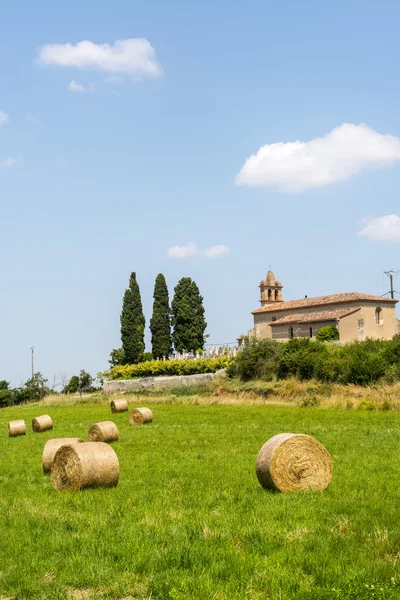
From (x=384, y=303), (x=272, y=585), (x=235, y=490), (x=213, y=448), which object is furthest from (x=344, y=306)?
(x=272, y=585)

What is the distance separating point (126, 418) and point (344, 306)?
136 feet

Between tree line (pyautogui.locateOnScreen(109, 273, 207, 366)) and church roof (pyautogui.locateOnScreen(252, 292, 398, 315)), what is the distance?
8289 millimetres

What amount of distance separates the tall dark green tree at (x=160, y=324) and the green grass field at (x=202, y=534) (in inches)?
2606

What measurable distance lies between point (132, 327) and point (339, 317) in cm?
2861

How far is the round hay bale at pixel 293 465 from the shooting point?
1304cm

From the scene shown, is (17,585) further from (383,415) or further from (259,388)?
(259,388)

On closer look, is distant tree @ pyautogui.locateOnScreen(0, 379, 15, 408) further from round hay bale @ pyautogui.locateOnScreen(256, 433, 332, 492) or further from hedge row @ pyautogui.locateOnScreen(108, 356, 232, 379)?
round hay bale @ pyautogui.locateOnScreen(256, 433, 332, 492)

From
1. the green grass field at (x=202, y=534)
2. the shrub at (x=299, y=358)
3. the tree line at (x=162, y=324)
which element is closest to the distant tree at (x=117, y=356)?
the tree line at (x=162, y=324)

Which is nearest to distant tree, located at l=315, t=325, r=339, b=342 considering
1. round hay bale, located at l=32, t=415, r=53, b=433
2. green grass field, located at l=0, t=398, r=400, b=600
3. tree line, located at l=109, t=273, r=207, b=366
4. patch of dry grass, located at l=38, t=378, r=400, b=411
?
patch of dry grass, located at l=38, t=378, r=400, b=411

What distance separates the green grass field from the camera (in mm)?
7574

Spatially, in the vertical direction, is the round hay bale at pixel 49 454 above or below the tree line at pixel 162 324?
below

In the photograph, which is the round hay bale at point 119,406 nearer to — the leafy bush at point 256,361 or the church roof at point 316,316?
the leafy bush at point 256,361

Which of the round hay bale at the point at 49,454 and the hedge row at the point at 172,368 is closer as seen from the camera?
the round hay bale at the point at 49,454

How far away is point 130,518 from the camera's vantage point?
10.9 metres
